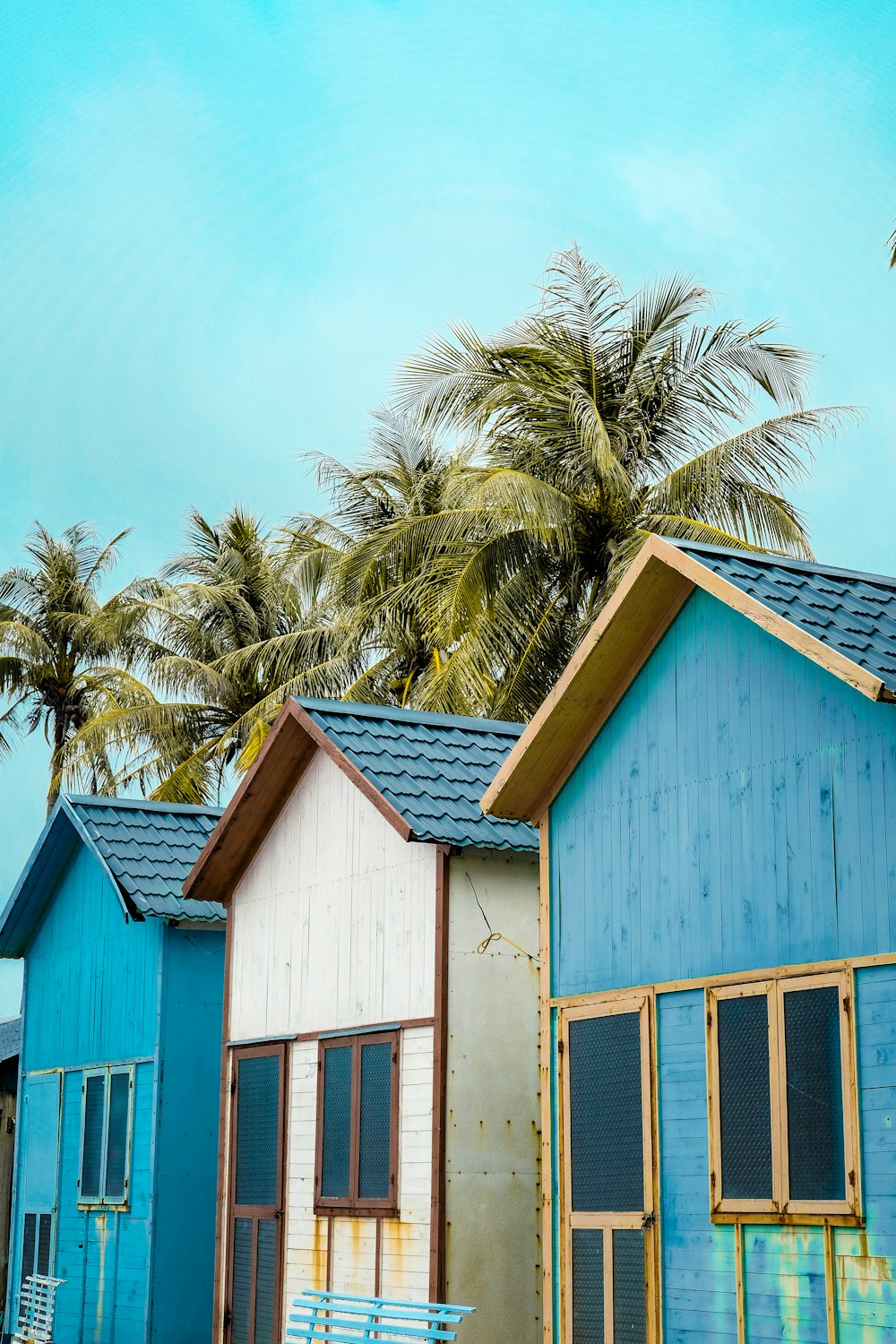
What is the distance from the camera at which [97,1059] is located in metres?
18.2

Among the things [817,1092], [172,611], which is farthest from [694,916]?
→ [172,611]

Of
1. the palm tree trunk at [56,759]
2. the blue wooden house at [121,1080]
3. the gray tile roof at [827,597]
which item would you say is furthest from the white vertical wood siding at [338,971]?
the palm tree trunk at [56,759]

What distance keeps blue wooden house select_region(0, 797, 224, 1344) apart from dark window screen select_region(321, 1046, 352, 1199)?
331 cm

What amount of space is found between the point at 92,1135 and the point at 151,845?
3.06m

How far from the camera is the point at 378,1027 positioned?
13.7 m

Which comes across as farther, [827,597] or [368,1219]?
[368,1219]

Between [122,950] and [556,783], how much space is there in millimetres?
7686

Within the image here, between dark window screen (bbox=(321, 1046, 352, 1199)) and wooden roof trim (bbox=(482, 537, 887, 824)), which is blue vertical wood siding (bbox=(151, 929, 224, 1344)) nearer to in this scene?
dark window screen (bbox=(321, 1046, 352, 1199))

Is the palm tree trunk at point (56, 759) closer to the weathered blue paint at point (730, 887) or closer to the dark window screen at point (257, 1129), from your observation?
the dark window screen at point (257, 1129)

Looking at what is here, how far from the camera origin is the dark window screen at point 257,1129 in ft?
48.9

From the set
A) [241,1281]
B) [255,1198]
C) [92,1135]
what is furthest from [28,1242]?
[255,1198]

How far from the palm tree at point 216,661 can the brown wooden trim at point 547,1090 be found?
1846 centimetres

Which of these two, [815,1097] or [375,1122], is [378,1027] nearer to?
[375,1122]

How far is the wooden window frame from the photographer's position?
10453 millimetres
